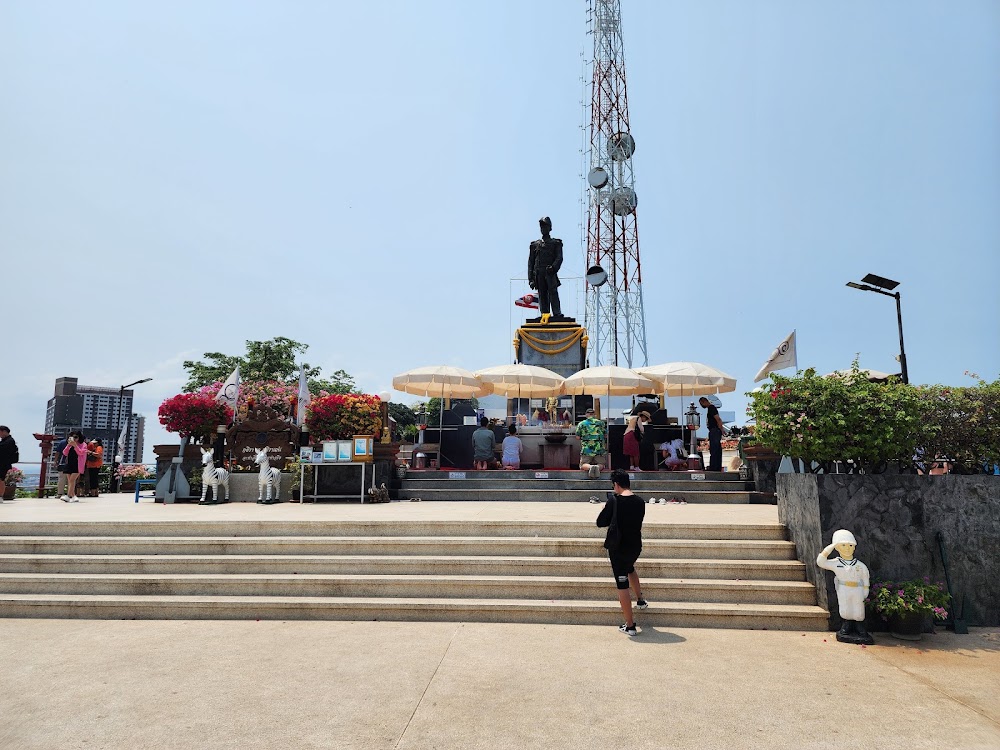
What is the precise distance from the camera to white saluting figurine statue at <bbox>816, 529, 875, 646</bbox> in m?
5.61

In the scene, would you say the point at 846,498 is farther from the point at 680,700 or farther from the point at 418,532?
the point at 418,532

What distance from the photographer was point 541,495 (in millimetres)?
12234

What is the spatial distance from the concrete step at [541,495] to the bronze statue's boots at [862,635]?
20.2ft

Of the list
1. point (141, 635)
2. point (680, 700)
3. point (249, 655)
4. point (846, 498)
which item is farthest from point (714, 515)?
point (141, 635)

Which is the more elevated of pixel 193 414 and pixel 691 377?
pixel 691 377

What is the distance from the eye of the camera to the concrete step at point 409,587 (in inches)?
253

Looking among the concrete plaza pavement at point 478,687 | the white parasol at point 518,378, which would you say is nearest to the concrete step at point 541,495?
the white parasol at point 518,378

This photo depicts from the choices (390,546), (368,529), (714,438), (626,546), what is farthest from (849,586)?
(714,438)

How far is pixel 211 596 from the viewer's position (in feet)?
22.1

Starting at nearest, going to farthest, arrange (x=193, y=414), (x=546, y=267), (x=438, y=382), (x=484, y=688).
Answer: (x=484, y=688)
(x=193, y=414)
(x=438, y=382)
(x=546, y=267)

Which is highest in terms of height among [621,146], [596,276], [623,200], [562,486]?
[621,146]

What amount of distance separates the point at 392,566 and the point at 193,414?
807 centimetres

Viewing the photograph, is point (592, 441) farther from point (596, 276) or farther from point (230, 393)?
point (596, 276)

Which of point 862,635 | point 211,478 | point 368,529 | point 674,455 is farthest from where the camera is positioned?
point 674,455
